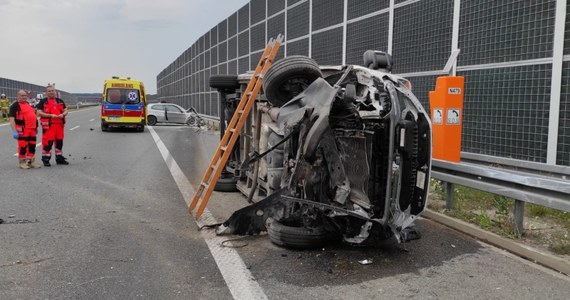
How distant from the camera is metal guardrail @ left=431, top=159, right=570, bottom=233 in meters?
4.55

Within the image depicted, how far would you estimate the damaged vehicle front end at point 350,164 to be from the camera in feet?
14.3

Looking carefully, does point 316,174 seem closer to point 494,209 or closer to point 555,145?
point 494,209

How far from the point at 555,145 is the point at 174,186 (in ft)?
19.2

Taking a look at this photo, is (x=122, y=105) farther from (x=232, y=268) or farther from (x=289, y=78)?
(x=232, y=268)

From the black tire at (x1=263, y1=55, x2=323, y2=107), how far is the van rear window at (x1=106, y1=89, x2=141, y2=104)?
18.0 m

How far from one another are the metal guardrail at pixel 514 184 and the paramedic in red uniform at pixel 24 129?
8.36m

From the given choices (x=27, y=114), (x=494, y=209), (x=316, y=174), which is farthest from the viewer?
(x=27, y=114)

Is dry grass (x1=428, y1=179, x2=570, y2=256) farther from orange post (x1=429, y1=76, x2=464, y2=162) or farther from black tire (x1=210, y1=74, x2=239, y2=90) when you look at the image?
black tire (x1=210, y1=74, x2=239, y2=90)

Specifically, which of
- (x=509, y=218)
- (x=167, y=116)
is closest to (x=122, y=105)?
(x=167, y=116)

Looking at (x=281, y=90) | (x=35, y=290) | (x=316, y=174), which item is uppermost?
(x=281, y=90)

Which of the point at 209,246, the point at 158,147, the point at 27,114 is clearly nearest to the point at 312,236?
the point at 209,246

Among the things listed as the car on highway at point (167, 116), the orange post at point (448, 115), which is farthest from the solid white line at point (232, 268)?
the car on highway at point (167, 116)

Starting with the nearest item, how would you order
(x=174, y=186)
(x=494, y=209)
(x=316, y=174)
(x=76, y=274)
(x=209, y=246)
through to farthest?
(x=76, y=274) < (x=316, y=174) < (x=209, y=246) < (x=494, y=209) < (x=174, y=186)

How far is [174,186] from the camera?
8.16 m
